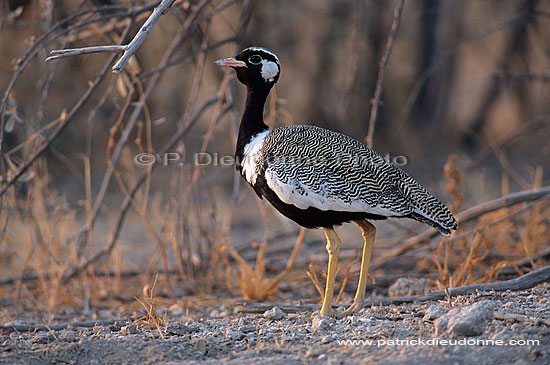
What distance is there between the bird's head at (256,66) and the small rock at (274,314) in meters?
1.46

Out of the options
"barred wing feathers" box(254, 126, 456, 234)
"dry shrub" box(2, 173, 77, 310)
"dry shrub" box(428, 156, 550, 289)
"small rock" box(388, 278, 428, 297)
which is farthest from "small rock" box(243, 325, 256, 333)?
"dry shrub" box(2, 173, 77, 310)

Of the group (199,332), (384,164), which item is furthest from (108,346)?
(384,164)

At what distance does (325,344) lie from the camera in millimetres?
3049

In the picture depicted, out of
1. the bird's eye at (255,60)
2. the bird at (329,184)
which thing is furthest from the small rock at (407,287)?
the bird's eye at (255,60)

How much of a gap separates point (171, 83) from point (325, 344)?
8024mm

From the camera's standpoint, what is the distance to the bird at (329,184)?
138 inches

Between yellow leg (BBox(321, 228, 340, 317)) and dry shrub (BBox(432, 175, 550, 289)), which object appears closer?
yellow leg (BBox(321, 228, 340, 317))

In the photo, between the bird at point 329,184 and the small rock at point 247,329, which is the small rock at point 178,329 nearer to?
the small rock at point 247,329

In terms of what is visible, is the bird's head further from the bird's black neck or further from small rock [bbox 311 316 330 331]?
small rock [bbox 311 316 330 331]

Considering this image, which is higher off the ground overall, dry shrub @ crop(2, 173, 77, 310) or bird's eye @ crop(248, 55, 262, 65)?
bird's eye @ crop(248, 55, 262, 65)

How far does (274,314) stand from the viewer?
12.2 feet

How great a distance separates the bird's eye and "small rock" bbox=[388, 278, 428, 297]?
6.08ft

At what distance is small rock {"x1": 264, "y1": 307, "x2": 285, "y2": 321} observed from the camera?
3705mm

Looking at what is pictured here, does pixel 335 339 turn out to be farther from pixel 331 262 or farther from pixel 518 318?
pixel 518 318
